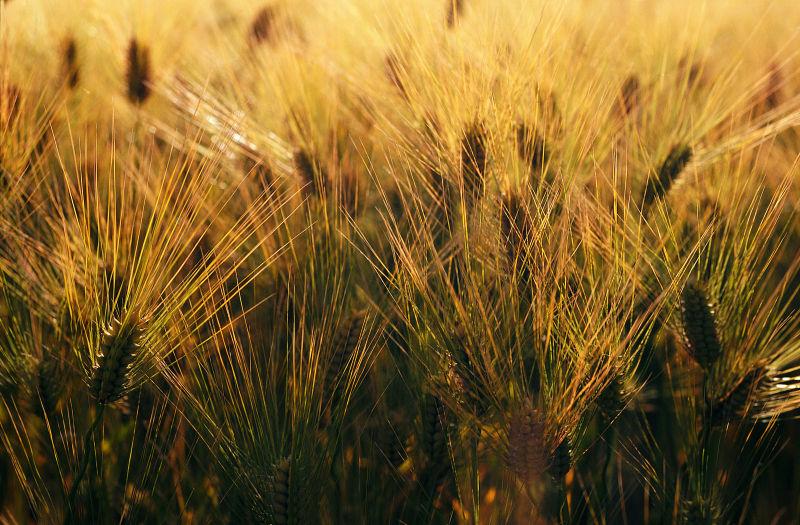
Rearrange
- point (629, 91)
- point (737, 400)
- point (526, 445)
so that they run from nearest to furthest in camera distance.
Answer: point (526, 445) → point (737, 400) → point (629, 91)

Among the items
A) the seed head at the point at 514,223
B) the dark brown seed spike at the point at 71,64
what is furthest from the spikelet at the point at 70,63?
the seed head at the point at 514,223

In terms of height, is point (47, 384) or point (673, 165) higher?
point (673, 165)

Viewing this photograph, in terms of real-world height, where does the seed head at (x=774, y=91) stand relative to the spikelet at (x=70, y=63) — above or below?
above

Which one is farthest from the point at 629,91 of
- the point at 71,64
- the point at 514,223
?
the point at 71,64

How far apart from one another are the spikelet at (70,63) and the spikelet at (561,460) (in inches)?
34.5

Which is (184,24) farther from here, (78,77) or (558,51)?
(558,51)

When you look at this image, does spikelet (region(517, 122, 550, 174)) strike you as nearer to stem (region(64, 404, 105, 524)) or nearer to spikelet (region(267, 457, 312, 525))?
spikelet (region(267, 457, 312, 525))

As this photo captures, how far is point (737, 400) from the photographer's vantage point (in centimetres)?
71

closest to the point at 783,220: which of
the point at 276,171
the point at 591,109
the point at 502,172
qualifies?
the point at 591,109

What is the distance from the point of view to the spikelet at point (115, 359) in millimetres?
645

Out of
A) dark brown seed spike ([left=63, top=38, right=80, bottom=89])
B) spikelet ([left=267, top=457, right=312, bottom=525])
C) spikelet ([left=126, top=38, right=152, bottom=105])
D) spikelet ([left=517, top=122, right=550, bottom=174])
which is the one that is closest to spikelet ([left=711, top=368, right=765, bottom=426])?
spikelet ([left=517, top=122, right=550, bottom=174])

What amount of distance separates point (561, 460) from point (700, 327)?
200 millimetres

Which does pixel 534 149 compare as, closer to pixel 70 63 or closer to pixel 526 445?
pixel 526 445

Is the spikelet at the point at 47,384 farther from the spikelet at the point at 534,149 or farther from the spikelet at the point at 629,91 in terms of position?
the spikelet at the point at 629,91
